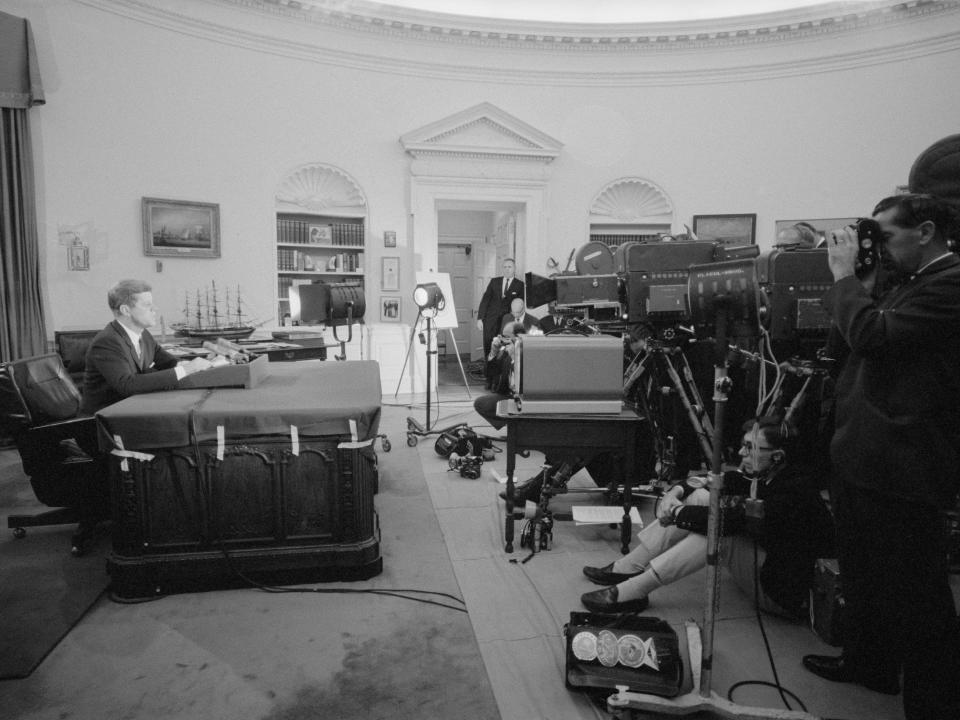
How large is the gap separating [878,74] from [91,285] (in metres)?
9.52

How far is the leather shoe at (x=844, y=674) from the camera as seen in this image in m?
2.10

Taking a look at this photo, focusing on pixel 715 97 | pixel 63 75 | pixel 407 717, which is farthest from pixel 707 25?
pixel 407 717

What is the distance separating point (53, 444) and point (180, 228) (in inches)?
167

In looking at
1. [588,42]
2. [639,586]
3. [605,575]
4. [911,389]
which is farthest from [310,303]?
[588,42]

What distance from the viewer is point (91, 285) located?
6.45 m

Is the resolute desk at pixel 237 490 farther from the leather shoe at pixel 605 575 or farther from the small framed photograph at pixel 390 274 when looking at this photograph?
the small framed photograph at pixel 390 274

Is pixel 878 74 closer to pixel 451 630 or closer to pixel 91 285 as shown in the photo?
pixel 451 630

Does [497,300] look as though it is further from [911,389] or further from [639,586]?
[911,389]

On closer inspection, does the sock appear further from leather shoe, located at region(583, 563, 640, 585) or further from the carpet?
the carpet

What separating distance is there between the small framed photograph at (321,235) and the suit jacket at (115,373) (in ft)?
14.4

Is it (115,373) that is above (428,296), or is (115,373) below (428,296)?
below

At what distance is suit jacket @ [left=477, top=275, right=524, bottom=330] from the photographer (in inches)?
319

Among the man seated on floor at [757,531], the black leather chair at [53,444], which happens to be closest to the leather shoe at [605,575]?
the man seated on floor at [757,531]

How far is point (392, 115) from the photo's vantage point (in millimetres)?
7855
